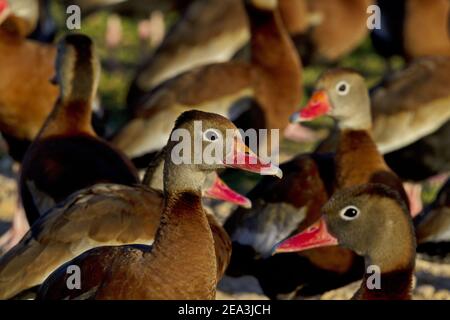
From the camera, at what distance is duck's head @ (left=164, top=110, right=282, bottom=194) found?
4742 mm

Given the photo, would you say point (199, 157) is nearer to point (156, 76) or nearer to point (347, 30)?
point (156, 76)

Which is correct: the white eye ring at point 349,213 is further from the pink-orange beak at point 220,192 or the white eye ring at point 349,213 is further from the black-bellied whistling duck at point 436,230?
the black-bellied whistling duck at point 436,230

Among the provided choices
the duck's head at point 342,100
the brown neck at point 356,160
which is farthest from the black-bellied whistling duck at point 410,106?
the brown neck at point 356,160

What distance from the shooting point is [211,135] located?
187 inches

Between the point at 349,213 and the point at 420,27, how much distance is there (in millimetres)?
4763

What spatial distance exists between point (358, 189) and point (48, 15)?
539 centimetres

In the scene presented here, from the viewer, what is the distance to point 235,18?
10156mm

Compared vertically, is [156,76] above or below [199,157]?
below

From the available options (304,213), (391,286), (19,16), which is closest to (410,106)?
(304,213)

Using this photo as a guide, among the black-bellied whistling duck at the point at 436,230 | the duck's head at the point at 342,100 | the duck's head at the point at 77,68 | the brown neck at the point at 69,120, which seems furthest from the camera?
the duck's head at the point at 77,68

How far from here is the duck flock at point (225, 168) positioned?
15.6 ft

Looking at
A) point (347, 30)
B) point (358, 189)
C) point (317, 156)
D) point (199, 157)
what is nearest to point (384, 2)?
point (347, 30)

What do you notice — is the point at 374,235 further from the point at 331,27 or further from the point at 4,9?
A: the point at 331,27

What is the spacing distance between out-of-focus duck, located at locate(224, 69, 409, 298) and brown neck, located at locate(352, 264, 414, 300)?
2.86 feet
